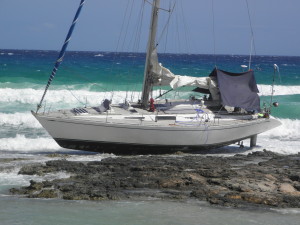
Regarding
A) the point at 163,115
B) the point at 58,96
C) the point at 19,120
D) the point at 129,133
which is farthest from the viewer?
the point at 58,96

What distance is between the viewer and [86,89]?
4434cm

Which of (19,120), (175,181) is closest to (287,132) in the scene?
(19,120)

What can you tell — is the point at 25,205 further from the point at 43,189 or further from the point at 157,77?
the point at 157,77

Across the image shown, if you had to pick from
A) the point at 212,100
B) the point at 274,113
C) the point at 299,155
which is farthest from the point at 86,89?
the point at 299,155

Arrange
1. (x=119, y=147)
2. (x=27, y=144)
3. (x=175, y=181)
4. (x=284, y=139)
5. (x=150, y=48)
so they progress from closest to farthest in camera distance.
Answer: (x=175, y=181) → (x=119, y=147) → (x=150, y=48) → (x=27, y=144) → (x=284, y=139)

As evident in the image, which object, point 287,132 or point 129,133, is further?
point 287,132

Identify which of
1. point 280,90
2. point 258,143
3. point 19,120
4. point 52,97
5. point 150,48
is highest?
point 150,48

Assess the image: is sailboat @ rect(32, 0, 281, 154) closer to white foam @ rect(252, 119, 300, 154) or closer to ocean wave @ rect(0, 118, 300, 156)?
ocean wave @ rect(0, 118, 300, 156)

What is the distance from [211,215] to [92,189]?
356cm

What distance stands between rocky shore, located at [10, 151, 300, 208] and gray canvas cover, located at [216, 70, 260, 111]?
3.45 metres

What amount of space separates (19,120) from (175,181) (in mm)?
15937

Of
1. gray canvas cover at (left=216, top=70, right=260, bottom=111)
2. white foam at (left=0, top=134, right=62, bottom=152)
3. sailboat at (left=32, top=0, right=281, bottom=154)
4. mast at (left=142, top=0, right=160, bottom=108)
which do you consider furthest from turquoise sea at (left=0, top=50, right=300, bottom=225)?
mast at (left=142, top=0, right=160, bottom=108)

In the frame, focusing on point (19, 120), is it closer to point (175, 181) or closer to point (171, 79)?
point (171, 79)

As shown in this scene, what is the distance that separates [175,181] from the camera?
16.5 m
